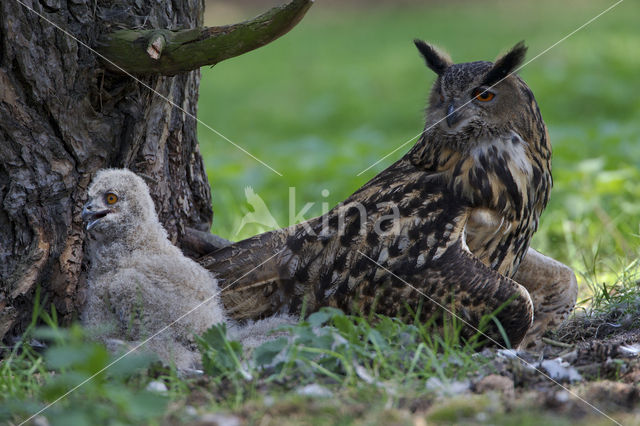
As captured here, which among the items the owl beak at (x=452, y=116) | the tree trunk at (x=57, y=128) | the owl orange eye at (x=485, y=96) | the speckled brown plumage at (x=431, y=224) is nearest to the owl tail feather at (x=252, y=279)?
the speckled brown plumage at (x=431, y=224)

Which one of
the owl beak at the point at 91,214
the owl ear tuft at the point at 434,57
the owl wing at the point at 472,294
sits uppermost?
the owl ear tuft at the point at 434,57

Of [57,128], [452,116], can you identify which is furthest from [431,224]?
[57,128]

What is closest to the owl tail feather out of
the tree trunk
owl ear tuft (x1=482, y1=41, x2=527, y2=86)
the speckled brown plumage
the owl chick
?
the speckled brown plumage

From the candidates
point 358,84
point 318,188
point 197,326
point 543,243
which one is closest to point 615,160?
point 543,243

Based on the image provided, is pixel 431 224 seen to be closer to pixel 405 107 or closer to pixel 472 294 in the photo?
pixel 472 294

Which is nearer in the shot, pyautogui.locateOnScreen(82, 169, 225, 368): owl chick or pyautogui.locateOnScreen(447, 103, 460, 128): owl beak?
pyautogui.locateOnScreen(82, 169, 225, 368): owl chick

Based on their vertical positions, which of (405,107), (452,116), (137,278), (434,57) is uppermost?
(405,107)

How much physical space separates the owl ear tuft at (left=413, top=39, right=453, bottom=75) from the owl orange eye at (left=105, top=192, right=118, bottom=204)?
2.02m

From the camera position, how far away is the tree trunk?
10.8 ft

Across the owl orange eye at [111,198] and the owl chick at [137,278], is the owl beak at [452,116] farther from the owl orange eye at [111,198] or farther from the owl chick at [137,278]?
the owl orange eye at [111,198]

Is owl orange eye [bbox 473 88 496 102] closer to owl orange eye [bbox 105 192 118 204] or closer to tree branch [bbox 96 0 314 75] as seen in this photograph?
tree branch [bbox 96 0 314 75]

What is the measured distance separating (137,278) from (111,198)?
1.36ft

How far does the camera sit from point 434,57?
432cm

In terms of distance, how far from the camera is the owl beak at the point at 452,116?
3.91 metres
